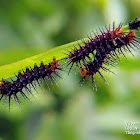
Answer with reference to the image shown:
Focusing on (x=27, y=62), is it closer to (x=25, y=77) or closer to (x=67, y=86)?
(x=25, y=77)

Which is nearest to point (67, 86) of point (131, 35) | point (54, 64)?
point (54, 64)

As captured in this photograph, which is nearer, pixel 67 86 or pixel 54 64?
pixel 54 64

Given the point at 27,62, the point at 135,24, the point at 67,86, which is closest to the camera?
the point at 135,24

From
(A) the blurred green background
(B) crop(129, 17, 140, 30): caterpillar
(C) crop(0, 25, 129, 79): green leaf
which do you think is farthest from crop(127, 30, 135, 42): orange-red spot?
(A) the blurred green background

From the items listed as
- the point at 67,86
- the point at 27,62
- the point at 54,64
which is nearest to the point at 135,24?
the point at 54,64

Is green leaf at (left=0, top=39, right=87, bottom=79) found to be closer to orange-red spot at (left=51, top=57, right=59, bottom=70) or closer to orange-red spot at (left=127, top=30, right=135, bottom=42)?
orange-red spot at (left=51, top=57, right=59, bottom=70)

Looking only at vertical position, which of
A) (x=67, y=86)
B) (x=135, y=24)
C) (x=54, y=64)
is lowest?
(x=54, y=64)

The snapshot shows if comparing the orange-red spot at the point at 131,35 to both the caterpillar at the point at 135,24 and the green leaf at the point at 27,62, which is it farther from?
the green leaf at the point at 27,62

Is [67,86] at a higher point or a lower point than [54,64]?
higher

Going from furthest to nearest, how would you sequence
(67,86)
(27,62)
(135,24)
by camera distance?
(67,86)
(27,62)
(135,24)
